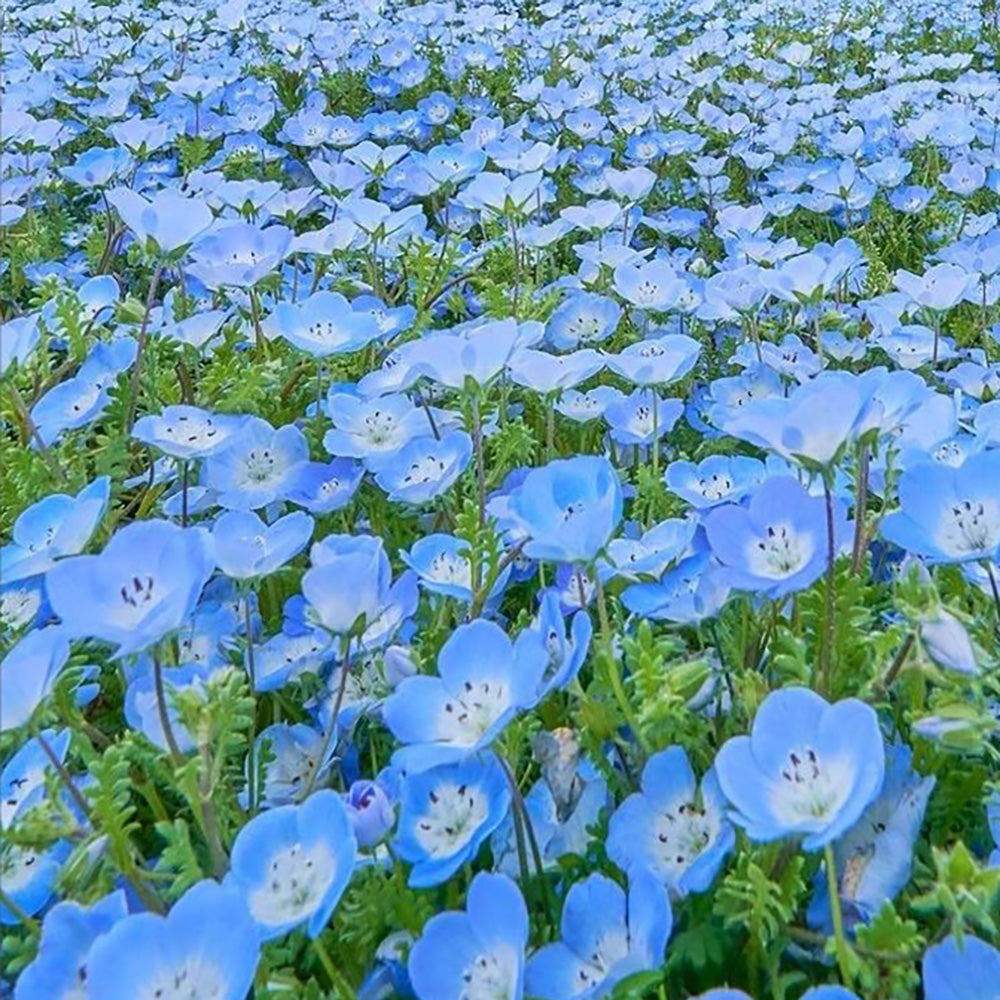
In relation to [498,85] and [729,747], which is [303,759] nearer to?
[729,747]

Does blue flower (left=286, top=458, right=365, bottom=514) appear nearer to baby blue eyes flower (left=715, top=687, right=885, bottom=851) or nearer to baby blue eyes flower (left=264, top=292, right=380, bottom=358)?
baby blue eyes flower (left=264, top=292, right=380, bottom=358)

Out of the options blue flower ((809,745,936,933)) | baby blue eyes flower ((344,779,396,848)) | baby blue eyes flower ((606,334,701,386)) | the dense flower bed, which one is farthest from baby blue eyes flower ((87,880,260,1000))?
baby blue eyes flower ((606,334,701,386))

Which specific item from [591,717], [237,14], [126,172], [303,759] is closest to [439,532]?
[303,759]

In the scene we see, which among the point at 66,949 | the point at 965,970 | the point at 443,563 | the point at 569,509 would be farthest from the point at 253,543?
the point at 965,970

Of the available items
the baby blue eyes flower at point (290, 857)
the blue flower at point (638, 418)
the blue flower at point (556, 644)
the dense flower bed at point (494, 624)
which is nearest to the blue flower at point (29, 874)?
the dense flower bed at point (494, 624)

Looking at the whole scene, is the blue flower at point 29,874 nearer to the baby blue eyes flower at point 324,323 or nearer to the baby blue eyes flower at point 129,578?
the baby blue eyes flower at point 129,578

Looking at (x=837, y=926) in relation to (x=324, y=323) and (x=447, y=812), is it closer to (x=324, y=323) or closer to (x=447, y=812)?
(x=447, y=812)
